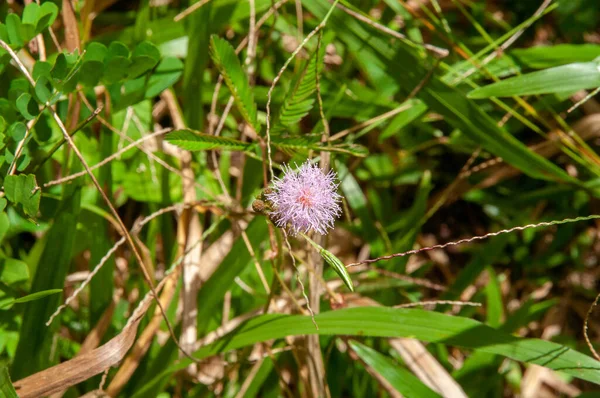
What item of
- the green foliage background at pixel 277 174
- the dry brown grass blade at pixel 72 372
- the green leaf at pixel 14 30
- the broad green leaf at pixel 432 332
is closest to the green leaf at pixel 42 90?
the green foliage background at pixel 277 174

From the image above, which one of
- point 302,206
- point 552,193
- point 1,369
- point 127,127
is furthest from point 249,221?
point 552,193

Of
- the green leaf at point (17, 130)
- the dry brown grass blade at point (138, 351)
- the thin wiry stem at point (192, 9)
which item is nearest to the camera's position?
the green leaf at point (17, 130)

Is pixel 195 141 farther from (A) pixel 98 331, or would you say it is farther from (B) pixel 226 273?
(A) pixel 98 331

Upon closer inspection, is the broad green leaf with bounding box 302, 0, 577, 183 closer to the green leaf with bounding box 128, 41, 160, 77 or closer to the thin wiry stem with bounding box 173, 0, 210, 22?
the thin wiry stem with bounding box 173, 0, 210, 22

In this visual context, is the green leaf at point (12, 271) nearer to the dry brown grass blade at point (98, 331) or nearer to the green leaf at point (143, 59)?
the dry brown grass blade at point (98, 331)

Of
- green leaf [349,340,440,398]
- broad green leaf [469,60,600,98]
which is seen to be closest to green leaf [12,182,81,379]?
green leaf [349,340,440,398]

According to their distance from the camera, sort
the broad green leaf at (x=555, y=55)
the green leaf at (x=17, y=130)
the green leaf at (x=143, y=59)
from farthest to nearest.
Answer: the broad green leaf at (x=555, y=55), the green leaf at (x=143, y=59), the green leaf at (x=17, y=130)

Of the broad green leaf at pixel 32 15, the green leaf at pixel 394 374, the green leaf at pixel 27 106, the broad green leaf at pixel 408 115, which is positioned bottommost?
the green leaf at pixel 394 374
